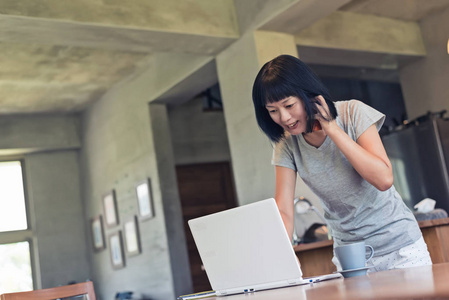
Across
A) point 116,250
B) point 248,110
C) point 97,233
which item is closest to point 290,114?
point 248,110

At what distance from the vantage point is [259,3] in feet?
16.0

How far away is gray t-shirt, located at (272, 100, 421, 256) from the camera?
1662 millimetres

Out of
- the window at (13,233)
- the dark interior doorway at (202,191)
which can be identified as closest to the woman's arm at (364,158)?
the dark interior doorway at (202,191)

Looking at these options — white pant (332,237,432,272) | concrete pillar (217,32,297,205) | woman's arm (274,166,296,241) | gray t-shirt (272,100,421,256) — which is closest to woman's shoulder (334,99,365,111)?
gray t-shirt (272,100,421,256)

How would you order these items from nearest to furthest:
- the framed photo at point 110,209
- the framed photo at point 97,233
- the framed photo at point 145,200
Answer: the framed photo at point 145,200 → the framed photo at point 110,209 → the framed photo at point 97,233

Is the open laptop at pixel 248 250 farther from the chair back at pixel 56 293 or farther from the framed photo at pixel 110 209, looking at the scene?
the framed photo at pixel 110 209

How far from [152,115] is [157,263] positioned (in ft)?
5.56

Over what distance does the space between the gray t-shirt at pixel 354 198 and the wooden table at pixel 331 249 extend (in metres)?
1.53

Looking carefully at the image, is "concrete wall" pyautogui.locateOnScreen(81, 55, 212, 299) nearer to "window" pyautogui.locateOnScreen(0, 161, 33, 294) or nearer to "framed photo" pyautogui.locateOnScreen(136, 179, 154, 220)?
"framed photo" pyautogui.locateOnScreen(136, 179, 154, 220)

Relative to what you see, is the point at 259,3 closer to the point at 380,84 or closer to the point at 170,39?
the point at 170,39

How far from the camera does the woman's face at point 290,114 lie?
66.6 inches

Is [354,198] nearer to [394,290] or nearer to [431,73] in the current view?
[394,290]

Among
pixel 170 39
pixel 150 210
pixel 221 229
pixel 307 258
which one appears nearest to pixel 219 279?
pixel 221 229

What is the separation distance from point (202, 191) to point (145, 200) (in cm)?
99
